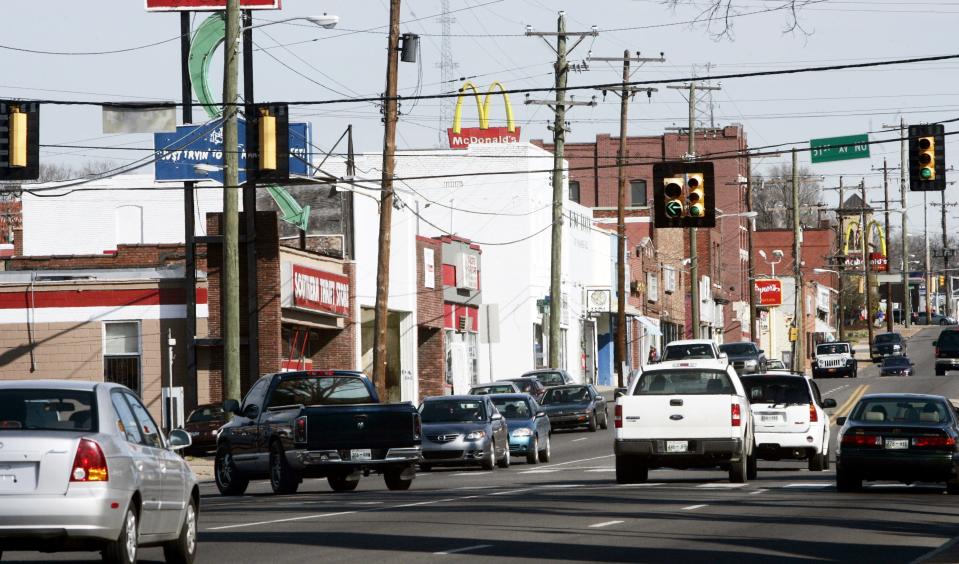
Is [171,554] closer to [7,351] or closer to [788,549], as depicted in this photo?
[788,549]

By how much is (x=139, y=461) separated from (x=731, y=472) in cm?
1588

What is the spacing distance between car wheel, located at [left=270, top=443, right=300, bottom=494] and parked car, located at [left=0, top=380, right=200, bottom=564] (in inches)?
479

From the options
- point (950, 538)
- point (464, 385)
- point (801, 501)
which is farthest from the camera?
point (464, 385)

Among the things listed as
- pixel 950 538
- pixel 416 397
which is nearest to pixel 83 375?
pixel 416 397

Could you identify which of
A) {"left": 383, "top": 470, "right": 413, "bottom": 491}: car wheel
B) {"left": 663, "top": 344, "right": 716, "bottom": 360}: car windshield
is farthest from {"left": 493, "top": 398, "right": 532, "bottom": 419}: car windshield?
{"left": 663, "top": 344, "right": 716, "bottom": 360}: car windshield

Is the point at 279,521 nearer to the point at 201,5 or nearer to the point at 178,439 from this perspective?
the point at 178,439

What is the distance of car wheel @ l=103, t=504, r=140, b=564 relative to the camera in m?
12.8

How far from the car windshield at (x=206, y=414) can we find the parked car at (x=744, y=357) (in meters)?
26.8

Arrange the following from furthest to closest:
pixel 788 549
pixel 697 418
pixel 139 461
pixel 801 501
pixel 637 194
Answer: pixel 637 194 < pixel 697 418 < pixel 801 501 < pixel 788 549 < pixel 139 461

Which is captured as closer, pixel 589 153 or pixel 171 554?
pixel 171 554

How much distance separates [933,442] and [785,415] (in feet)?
22.1

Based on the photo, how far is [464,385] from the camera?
6594 cm

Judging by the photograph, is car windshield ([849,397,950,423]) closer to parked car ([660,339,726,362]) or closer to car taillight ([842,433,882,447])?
car taillight ([842,433,882,447])

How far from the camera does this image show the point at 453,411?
111 ft
